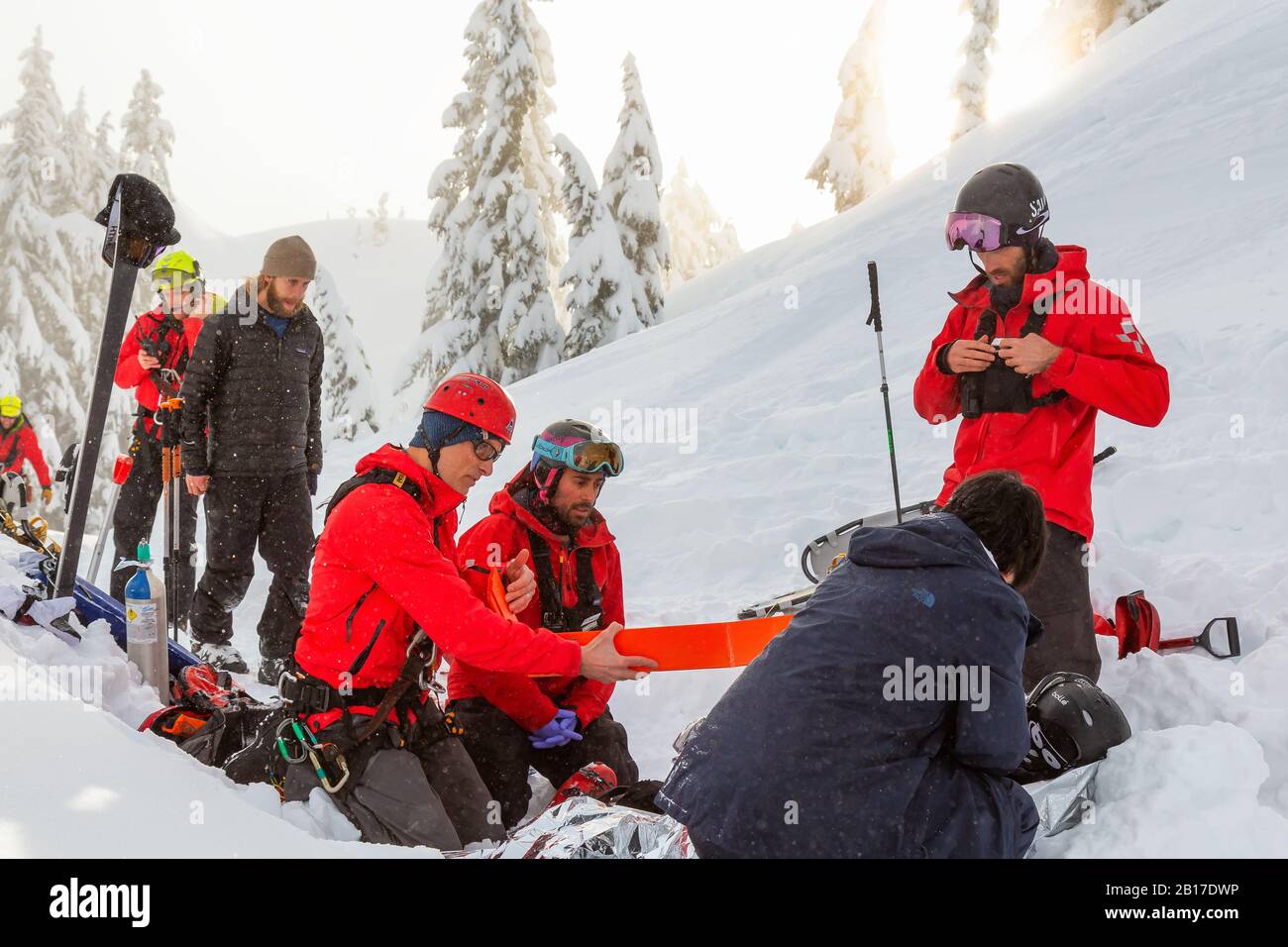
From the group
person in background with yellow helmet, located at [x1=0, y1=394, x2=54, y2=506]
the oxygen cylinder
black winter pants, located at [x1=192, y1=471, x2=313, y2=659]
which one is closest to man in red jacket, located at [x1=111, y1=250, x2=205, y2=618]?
black winter pants, located at [x1=192, y1=471, x2=313, y2=659]

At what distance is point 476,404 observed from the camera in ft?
12.0

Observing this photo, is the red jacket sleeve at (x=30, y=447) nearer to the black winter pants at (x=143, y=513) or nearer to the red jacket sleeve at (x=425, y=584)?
the black winter pants at (x=143, y=513)

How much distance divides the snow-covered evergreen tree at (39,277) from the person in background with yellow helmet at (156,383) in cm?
1995

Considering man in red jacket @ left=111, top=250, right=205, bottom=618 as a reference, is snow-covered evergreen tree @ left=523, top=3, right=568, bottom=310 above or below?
above

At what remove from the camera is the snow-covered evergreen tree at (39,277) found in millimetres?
24031

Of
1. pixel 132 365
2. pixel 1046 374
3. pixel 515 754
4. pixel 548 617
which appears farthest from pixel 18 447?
pixel 1046 374

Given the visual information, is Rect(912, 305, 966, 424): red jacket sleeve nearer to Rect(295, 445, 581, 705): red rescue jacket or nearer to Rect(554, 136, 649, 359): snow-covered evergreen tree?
Rect(295, 445, 581, 705): red rescue jacket

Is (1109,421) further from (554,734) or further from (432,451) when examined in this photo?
(432,451)

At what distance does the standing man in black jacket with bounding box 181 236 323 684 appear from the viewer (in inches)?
223

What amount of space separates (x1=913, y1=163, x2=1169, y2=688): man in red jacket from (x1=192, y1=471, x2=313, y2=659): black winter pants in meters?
3.77

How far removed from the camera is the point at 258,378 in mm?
5715

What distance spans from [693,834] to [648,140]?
23.6m

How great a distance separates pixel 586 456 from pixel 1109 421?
17.9 ft

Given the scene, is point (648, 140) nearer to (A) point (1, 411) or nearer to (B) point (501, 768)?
(A) point (1, 411)
